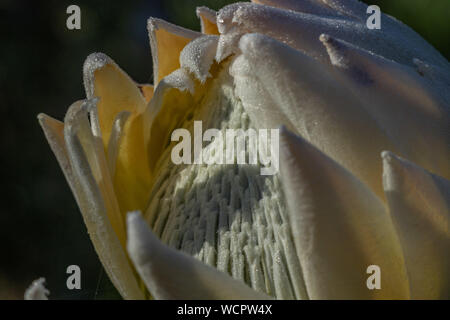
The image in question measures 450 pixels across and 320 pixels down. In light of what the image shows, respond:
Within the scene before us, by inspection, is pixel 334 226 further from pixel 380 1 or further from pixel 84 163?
pixel 380 1

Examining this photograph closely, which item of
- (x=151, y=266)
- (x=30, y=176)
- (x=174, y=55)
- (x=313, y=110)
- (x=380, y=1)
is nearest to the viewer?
(x=151, y=266)

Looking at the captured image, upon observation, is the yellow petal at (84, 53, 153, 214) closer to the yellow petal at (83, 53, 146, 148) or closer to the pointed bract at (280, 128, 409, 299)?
the yellow petal at (83, 53, 146, 148)

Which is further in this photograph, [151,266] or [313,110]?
[313,110]

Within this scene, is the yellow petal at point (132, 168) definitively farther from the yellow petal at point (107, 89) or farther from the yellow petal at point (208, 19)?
the yellow petal at point (208, 19)

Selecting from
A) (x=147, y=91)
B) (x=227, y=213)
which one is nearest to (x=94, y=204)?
(x=227, y=213)

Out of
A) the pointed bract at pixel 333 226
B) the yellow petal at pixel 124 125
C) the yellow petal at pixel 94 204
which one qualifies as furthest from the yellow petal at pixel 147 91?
the pointed bract at pixel 333 226

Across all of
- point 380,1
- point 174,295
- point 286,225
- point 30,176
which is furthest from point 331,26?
point 30,176
